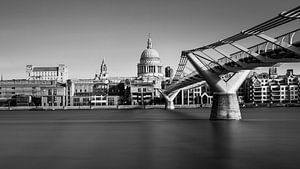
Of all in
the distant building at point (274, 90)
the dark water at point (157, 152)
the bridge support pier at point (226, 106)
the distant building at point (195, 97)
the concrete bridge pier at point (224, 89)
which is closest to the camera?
the dark water at point (157, 152)

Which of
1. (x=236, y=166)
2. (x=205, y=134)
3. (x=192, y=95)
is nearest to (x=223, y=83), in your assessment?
(x=205, y=134)

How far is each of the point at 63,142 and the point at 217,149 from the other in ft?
49.2

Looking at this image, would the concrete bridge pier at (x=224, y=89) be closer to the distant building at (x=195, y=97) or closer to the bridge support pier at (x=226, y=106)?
the bridge support pier at (x=226, y=106)

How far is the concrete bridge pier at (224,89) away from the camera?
56.0m

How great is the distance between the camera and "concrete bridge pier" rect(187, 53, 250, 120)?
184 ft

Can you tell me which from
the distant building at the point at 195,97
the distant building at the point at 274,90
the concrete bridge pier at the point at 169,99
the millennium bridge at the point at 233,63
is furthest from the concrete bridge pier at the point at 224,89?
the distant building at the point at 195,97

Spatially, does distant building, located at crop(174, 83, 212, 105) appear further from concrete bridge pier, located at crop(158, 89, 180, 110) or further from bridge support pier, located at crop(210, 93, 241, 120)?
bridge support pier, located at crop(210, 93, 241, 120)

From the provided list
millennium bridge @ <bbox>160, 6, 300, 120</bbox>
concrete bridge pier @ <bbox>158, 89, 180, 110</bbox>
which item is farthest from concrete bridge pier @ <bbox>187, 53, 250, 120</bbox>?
concrete bridge pier @ <bbox>158, 89, 180, 110</bbox>

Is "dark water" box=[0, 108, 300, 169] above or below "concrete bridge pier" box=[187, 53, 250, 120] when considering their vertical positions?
below

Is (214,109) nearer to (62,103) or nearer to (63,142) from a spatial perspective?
(63,142)

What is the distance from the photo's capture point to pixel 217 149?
34.5m

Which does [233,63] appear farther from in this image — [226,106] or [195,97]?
[195,97]

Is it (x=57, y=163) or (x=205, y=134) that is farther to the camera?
(x=205, y=134)

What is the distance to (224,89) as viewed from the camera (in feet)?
185
